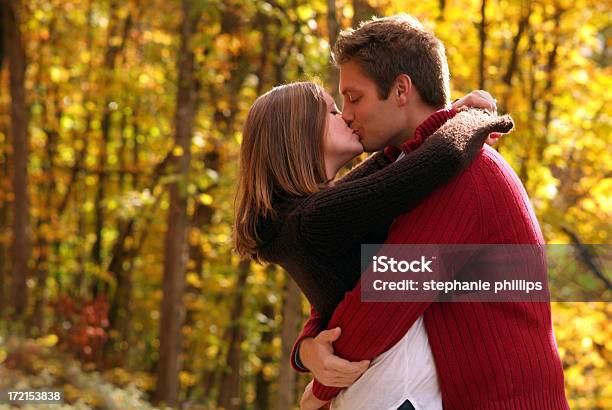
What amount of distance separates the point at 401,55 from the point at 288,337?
4.14 m

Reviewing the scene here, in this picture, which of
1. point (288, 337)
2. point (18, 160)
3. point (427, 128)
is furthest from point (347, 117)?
point (18, 160)

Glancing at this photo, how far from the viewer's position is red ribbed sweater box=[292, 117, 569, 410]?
2.25 meters

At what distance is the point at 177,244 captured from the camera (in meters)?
8.83

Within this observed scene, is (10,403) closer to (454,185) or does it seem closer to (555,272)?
(555,272)

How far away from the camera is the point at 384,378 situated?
231 centimetres

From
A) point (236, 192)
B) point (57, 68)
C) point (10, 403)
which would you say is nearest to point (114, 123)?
point (57, 68)

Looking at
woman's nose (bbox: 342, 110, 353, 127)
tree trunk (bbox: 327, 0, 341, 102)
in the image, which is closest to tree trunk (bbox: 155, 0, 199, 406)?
tree trunk (bbox: 327, 0, 341, 102)

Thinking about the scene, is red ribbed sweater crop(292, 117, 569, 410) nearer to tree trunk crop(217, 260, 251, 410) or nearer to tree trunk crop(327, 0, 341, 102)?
tree trunk crop(327, 0, 341, 102)

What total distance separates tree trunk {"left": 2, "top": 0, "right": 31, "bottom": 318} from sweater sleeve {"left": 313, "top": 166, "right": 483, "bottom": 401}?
35.5 ft

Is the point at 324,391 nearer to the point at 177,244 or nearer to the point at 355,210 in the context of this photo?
the point at 355,210

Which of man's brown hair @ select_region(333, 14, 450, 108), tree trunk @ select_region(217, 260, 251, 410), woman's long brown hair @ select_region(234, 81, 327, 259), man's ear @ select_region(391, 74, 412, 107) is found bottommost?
tree trunk @ select_region(217, 260, 251, 410)

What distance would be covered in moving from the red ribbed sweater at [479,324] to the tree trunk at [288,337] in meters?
3.76

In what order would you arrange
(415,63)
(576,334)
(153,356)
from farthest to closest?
(153,356) < (576,334) < (415,63)

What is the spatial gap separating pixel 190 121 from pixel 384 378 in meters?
6.66
